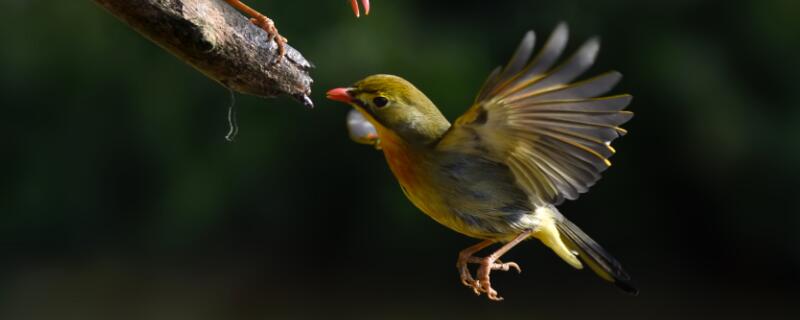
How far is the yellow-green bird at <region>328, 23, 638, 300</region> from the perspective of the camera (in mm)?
2320

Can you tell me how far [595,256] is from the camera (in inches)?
113

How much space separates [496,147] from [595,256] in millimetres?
552

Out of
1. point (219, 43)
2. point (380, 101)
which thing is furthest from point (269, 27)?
point (380, 101)

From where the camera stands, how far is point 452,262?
6266 mm

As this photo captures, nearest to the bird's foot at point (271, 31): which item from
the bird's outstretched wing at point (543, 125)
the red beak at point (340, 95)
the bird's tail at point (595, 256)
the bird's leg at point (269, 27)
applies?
the bird's leg at point (269, 27)

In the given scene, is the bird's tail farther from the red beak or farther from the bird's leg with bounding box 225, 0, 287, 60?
the bird's leg with bounding box 225, 0, 287, 60

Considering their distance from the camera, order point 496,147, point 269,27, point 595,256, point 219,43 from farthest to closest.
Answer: point 595,256
point 496,147
point 269,27
point 219,43

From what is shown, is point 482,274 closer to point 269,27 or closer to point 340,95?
point 340,95

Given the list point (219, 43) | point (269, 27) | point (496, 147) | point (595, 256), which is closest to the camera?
point (219, 43)

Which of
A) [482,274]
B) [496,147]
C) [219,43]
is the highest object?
[219,43]

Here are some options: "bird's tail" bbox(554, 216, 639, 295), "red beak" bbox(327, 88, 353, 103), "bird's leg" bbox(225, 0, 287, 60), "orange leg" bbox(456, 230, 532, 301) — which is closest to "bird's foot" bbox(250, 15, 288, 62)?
"bird's leg" bbox(225, 0, 287, 60)

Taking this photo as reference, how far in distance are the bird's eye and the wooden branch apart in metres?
0.18

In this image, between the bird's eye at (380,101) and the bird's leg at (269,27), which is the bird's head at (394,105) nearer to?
the bird's eye at (380,101)

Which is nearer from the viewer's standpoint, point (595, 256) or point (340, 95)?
point (340, 95)
